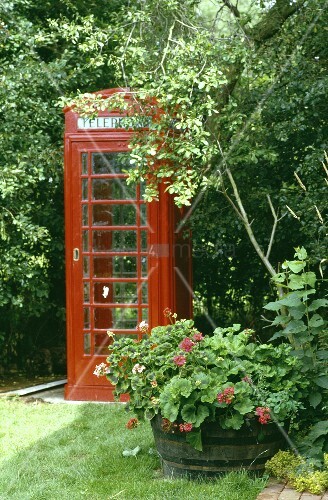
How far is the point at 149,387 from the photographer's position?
17.3ft

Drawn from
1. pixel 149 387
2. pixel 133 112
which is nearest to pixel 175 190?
pixel 133 112

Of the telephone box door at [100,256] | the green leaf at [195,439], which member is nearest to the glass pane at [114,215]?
the telephone box door at [100,256]

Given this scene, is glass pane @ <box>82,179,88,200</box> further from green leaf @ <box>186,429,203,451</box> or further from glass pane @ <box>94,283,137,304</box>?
green leaf @ <box>186,429,203,451</box>

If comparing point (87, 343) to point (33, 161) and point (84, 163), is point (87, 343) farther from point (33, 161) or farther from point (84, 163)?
point (33, 161)

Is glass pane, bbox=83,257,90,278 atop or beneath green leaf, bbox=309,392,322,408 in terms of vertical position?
atop

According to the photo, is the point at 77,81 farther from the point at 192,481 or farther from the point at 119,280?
the point at 192,481

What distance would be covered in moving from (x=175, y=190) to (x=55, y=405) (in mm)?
2218

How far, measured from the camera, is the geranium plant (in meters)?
4.88

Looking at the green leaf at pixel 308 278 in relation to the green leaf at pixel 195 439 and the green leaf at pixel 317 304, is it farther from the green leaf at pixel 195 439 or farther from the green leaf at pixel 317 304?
the green leaf at pixel 195 439

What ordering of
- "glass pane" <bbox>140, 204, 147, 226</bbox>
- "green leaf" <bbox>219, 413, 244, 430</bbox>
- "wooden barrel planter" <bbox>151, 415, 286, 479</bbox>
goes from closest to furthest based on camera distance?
1. "green leaf" <bbox>219, 413, 244, 430</bbox>
2. "wooden barrel planter" <bbox>151, 415, 286, 479</bbox>
3. "glass pane" <bbox>140, 204, 147, 226</bbox>

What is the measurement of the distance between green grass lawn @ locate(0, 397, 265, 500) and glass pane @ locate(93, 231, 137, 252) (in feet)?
4.54

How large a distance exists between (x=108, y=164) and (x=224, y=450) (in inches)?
133

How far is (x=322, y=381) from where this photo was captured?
518 cm

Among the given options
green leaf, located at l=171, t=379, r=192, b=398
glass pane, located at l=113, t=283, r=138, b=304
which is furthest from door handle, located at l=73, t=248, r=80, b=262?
green leaf, located at l=171, t=379, r=192, b=398
